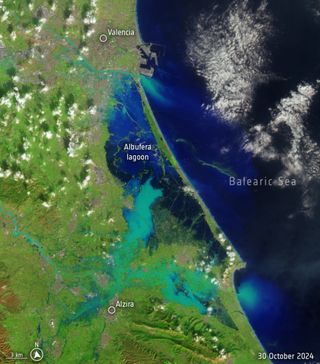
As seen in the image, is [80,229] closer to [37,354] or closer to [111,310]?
[111,310]

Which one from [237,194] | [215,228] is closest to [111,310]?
[215,228]

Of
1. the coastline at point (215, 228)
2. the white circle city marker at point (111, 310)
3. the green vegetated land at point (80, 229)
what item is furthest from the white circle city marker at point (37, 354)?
the coastline at point (215, 228)

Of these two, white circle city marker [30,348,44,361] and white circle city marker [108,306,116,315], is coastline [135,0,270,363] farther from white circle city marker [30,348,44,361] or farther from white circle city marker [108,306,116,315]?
white circle city marker [30,348,44,361]

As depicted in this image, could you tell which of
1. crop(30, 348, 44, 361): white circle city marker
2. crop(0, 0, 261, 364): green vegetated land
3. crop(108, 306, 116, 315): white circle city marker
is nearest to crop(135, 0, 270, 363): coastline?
crop(0, 0, 261, 364): green vegetated land

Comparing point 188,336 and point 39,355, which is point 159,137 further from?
point 39,355

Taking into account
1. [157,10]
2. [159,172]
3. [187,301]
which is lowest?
[187,301]

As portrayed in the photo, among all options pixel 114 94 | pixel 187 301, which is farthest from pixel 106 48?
pixel 187 301
